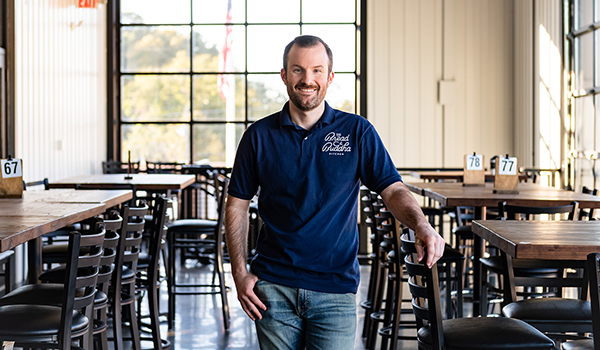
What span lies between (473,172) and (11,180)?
3.14 meters

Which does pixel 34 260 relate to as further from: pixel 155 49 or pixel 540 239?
pixel 155 49

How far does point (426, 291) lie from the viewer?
2012 mm

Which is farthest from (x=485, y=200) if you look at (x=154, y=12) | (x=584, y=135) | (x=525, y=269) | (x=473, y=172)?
(x=154, y=12)

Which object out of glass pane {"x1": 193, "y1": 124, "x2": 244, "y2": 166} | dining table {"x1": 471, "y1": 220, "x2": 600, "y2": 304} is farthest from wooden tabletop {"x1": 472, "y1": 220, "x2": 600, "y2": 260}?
glass pane {"x1": 193, "y1": 124, "x2": 244, "y2": 166}

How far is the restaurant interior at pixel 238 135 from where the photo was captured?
3.28 meters

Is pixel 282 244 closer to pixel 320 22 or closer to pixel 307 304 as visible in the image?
pixel 307 304

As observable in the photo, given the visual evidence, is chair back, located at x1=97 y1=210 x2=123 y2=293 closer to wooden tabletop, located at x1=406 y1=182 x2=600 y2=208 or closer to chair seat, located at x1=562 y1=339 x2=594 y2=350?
chair seat, located at x1=562 y1=339 x2=594 y2=350

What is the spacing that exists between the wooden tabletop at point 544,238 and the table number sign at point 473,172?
6.40 ft

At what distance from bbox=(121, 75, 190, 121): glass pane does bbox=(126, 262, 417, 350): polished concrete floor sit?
13.2 ft

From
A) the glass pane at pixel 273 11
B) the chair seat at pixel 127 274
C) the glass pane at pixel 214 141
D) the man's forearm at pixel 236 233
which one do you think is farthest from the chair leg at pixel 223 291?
the glass pane at pixel 273 11

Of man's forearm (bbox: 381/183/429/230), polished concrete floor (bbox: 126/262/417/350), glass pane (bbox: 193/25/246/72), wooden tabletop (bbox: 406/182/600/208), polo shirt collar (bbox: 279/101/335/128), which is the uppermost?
glass pane (bbox: 193/25/246/72)

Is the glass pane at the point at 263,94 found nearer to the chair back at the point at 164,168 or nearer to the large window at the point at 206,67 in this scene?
the large window at the point at 206,67

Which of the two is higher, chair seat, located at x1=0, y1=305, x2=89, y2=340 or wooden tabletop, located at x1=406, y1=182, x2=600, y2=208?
wooden tabletop, located at x1=406, y1=182, x2=600, y2=208

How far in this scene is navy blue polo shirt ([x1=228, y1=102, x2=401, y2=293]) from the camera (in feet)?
5.70
